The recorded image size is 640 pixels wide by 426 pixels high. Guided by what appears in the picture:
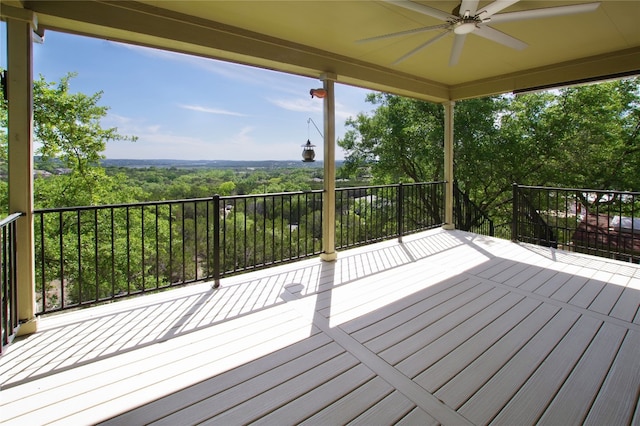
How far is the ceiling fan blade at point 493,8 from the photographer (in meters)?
1.92

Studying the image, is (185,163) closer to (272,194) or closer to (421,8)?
(272,194)

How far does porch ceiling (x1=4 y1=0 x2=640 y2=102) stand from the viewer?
96.5 inches

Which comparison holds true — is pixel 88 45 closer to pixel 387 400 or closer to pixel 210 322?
pixel 210 322

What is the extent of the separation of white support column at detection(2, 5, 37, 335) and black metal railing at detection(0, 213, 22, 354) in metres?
0.04

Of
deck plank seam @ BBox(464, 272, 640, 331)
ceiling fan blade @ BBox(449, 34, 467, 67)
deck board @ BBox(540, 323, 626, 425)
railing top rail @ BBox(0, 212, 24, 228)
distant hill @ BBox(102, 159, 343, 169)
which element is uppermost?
ceiling fan blade @ BBox(449, 34, 467, 67)

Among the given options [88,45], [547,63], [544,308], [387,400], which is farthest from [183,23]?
[88,45]

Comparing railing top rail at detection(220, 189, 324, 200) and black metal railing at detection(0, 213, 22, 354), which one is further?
railing top rail at detection(220, 189, 324, 200)

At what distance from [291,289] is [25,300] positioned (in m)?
1.96

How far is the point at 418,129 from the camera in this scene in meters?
9.66

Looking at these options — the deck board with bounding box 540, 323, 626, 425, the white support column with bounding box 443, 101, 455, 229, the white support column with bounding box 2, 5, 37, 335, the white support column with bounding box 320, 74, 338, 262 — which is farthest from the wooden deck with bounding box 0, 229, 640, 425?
the white support column with bounding box 443, 101, 455, 229

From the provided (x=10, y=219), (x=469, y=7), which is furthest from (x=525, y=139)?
(x=10, y=219)

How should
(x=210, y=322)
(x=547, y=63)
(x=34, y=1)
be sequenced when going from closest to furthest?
(x=34, y=1) < (x=210, y=322) < (x=547, y=63)

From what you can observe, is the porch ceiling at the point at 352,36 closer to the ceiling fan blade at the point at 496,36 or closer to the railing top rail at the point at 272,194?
the ceiling fan blade at the point at 496,36

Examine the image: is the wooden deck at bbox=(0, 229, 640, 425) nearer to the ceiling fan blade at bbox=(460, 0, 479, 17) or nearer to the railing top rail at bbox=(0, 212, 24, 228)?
the railing top rail at bbox=(0, 212, 24, 228)
